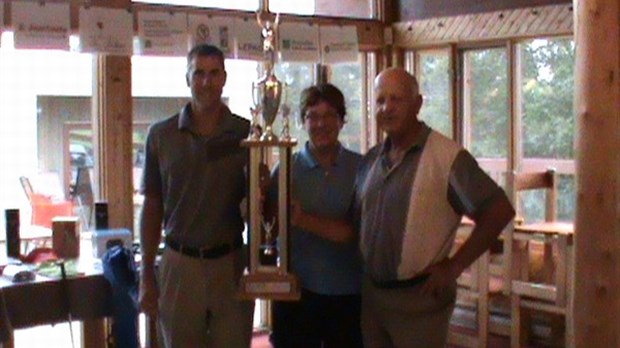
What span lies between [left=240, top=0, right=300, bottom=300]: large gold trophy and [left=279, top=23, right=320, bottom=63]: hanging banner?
2802 mm

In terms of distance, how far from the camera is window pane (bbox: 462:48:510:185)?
19.4 ft

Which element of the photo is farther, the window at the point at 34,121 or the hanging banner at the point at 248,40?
the hanging banner at the point at 248,40

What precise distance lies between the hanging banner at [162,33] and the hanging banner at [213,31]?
60 millimetres

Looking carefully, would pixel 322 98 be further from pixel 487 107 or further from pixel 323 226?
pixel 487 107

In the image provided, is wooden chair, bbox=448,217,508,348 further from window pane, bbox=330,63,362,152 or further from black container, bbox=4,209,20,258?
black container, bbox=4,209,20,258

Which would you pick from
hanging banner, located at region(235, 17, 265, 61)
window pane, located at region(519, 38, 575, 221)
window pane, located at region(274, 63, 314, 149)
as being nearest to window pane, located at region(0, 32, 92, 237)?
Answer: hanging banner, located at region(235, 17, 265, 61)

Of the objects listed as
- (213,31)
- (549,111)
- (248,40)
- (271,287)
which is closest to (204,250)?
(271,287)

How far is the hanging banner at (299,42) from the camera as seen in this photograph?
18.6 feet

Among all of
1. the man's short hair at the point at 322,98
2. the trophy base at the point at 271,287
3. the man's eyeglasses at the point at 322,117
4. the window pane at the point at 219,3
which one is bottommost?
the trophy base at the point at 271,287

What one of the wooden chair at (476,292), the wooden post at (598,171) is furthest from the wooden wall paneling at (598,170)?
the wooden chair at (476,292)

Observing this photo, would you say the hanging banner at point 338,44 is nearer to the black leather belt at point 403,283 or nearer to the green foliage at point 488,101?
the green foliage at point 488,101

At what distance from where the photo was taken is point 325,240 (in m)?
3.05

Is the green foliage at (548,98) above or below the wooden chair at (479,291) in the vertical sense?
above

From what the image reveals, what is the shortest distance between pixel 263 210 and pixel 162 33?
99.8 inches
